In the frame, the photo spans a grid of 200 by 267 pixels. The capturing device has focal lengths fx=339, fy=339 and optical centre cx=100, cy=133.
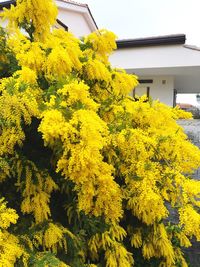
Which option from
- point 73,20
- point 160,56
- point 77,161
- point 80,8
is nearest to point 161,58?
point 160,56

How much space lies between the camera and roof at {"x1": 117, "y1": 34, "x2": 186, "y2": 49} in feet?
37.6

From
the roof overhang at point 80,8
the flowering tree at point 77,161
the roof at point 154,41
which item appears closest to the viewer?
the flowering tree at point 77,161

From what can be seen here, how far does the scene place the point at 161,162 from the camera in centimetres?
356

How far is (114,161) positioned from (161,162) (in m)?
0.49

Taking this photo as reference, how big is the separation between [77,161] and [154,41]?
10.1 meters

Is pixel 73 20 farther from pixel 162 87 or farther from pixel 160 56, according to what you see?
pixel 162 87

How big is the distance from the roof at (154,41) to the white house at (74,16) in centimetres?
226

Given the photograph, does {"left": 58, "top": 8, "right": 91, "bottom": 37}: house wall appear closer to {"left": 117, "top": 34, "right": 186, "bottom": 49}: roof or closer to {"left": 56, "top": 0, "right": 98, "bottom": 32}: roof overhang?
{"left": 56, "top": 0, "right": 98, "bottom": 32}: roof overhang

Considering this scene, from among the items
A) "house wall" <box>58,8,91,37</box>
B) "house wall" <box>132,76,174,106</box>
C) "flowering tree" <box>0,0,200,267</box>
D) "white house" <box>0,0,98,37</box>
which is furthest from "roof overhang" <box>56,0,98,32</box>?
"flowering tree" <box>0,0,200,267</box>

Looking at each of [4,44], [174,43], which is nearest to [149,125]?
[4,44]

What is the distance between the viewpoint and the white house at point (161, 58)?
455 inches

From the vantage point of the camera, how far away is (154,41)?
11914mm

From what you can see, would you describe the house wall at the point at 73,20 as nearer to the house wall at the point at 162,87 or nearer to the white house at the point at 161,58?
the white house at the point at 161,58

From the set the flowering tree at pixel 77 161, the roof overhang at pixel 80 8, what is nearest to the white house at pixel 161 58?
the roof overhang at pixel 80 8
